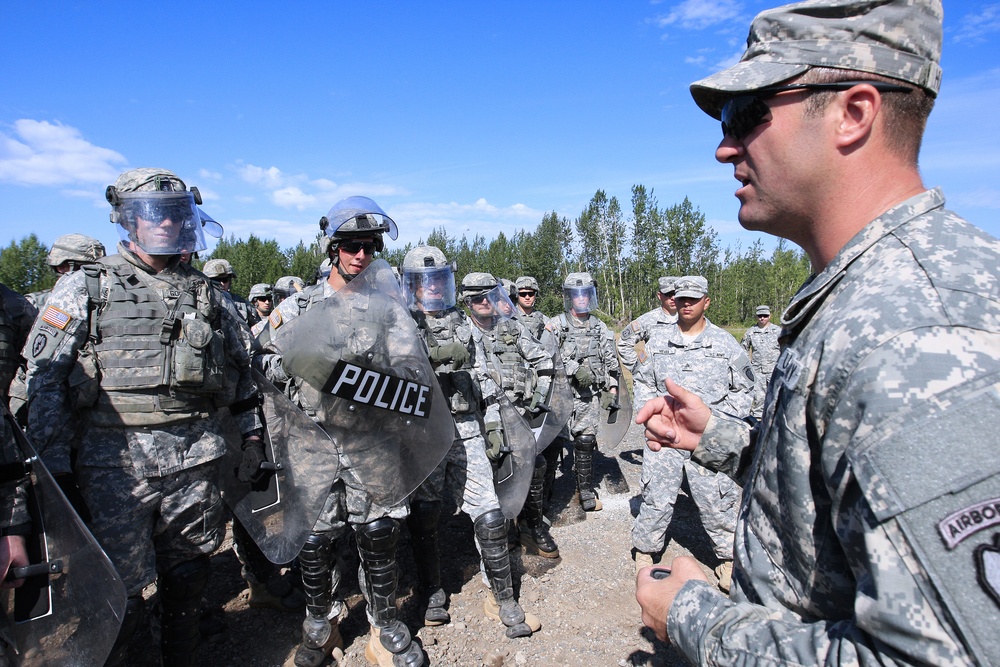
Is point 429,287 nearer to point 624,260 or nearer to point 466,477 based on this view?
point 466,477

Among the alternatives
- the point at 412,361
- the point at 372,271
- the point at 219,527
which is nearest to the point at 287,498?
the point at 219,527

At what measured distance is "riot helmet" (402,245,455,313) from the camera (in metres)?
3.99

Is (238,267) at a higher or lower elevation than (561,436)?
higher

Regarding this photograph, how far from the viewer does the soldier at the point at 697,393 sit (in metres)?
4.15

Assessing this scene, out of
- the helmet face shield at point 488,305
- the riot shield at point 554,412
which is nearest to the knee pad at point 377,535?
the riot shield at point 554,412

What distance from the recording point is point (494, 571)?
138 inches

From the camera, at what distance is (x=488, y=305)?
16.6ft

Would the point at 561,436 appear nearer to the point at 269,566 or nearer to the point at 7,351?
the point at 269,566

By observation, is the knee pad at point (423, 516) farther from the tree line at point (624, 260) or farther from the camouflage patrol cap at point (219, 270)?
the tree line at point (624, 260)

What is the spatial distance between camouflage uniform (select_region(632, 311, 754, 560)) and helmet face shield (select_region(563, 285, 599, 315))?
6.34 ft

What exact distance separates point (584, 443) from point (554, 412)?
3.35 ft

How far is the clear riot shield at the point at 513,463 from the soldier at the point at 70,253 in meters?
4.52

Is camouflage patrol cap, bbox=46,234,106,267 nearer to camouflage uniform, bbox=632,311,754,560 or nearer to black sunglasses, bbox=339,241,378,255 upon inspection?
black sunglasses, bbox=339,241,378,255

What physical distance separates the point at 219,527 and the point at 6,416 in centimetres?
123
